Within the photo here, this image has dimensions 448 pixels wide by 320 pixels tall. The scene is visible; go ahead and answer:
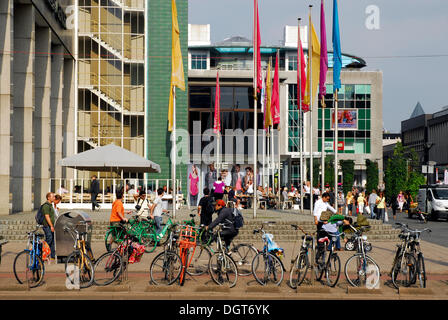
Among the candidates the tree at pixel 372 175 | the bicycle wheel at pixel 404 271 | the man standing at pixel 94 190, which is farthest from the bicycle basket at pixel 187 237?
the tree at pixel 372 175

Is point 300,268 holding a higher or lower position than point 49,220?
lower

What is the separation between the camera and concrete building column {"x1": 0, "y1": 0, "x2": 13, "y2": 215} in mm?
29438

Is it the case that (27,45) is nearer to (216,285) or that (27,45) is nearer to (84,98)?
(84,98)

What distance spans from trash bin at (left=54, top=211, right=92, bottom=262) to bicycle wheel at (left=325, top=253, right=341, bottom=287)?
17.5ft

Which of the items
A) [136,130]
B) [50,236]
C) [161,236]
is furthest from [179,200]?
[50,236]

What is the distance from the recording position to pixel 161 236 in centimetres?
2031

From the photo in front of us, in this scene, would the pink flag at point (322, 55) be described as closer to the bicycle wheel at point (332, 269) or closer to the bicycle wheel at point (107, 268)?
the bicycle wheel at point (332, 269)

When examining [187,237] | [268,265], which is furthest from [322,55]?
[268,265]

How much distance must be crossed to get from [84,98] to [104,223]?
71.9 feet

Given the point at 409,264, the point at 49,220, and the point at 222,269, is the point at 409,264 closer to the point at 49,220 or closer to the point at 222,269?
the point at 222,269

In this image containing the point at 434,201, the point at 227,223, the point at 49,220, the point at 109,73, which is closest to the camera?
the point at 227,223

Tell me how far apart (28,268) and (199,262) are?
371cm

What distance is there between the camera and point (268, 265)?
13672 mm

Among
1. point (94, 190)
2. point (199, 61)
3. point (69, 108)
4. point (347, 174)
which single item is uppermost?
point (199, 61)
